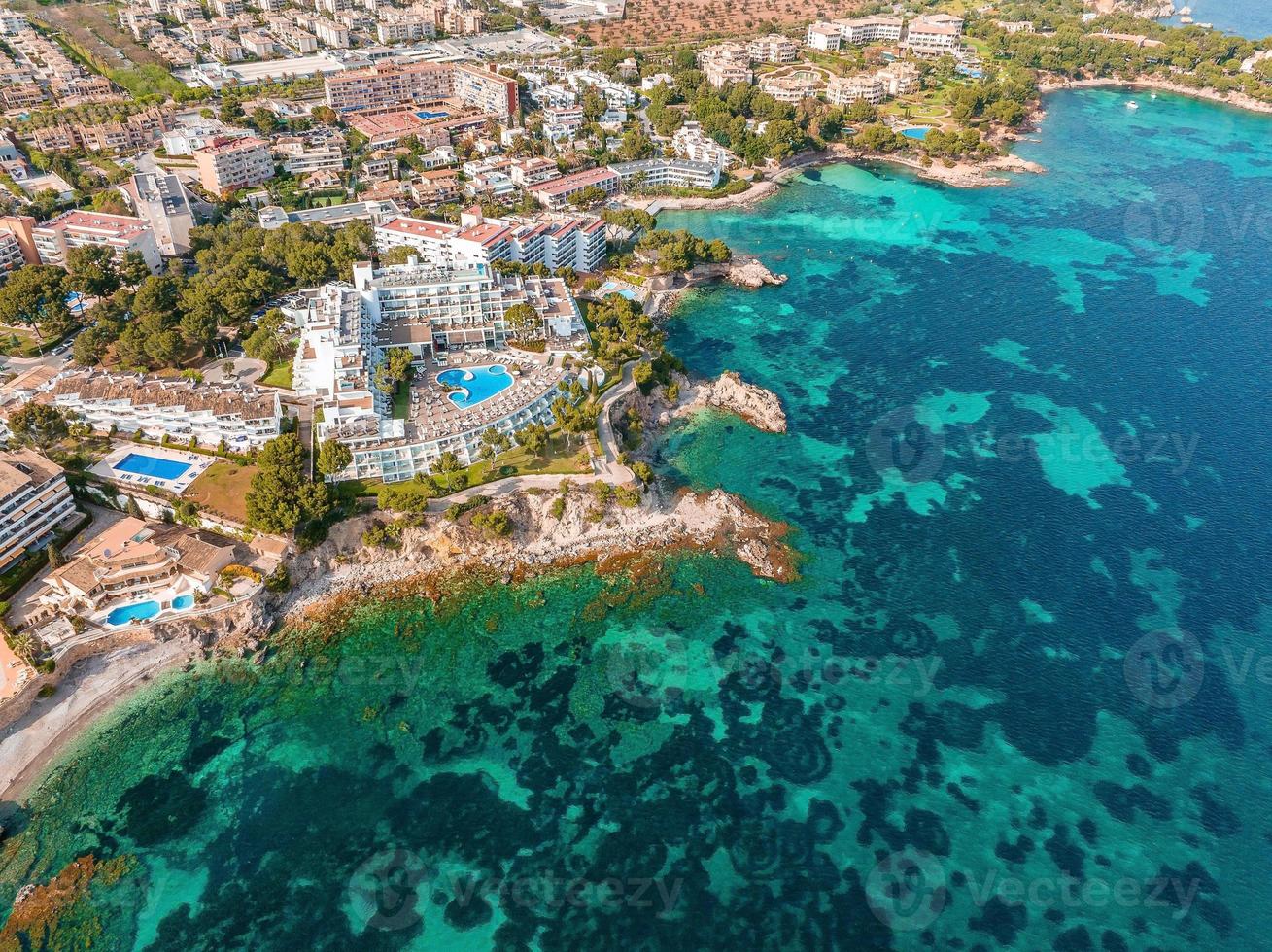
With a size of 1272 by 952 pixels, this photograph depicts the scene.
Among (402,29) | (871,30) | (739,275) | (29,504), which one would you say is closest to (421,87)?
(402,29)

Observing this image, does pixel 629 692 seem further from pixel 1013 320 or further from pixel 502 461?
pixel 1013 320

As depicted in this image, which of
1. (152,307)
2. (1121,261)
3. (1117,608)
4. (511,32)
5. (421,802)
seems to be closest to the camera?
(421,802)

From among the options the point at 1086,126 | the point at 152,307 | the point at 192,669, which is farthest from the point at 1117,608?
the point at 1086,126

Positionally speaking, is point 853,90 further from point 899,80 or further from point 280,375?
point 280,375

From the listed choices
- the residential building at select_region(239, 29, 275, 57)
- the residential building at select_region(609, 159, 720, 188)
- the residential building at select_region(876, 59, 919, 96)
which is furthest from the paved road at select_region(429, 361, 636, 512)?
the residential building at select_region(239, 29, 275, 57)

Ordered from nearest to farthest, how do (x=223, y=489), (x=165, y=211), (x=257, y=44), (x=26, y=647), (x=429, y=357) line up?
(x=26, y=647) → (x=223, y=489) → (x=429, y=357) → (x=165, y=211) → (x=257, y=44)

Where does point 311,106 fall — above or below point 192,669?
above
